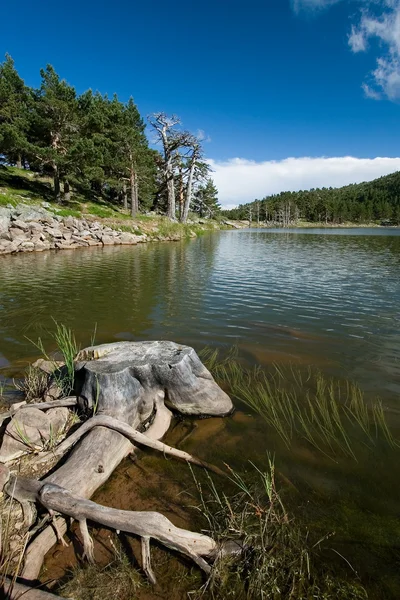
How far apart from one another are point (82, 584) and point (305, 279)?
1541 centimetres

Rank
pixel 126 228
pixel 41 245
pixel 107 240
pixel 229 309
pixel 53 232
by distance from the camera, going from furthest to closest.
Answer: pixel 126 228 → pixel 107 240 → pixel 53 232 → pixel 41 245 → pixel 229 309

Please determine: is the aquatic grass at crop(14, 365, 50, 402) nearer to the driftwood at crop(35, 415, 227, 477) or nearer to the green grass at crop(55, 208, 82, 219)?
the driftwood at crop(35, 415, 227, 477)

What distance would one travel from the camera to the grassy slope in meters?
33.3

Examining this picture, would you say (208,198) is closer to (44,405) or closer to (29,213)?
(29,213)

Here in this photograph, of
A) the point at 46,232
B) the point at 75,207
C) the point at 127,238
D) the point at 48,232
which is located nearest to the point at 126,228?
the point at 127,238

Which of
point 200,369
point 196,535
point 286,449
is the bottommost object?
point 286,449

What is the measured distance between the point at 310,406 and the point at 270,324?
14.2ft

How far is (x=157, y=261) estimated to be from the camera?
2191cm

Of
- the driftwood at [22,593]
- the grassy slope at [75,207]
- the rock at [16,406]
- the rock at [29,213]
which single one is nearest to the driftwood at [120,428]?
the driftwood at [22,593]

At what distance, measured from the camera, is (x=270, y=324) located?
9383mm

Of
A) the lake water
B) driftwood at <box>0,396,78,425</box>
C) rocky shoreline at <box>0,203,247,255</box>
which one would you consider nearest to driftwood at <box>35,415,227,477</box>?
the lake water

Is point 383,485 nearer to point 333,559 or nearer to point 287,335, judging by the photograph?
point 333,559

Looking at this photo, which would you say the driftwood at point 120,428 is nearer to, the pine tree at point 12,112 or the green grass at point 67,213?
the green grass at point 67,213

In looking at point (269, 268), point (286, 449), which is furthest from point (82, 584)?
A: point (269, 268)
